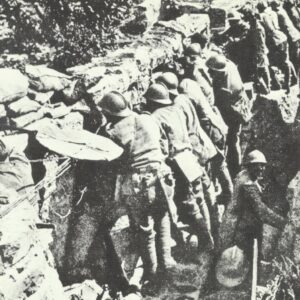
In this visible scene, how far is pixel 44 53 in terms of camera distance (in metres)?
12.7

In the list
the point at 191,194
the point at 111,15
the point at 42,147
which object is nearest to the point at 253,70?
the point at 111,15

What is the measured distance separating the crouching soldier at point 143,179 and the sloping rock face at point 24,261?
1.98 metres

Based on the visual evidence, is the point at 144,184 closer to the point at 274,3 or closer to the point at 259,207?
the point at 259,207

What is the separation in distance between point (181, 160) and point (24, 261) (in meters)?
3.70

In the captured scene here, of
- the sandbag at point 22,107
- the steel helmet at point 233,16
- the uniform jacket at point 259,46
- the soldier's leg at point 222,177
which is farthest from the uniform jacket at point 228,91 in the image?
the sandbag at point 22,107

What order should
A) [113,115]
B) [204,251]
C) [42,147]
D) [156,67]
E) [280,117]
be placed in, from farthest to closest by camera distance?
[280,117] < [156,67] < [204,251] < [113,115] < [42,147]

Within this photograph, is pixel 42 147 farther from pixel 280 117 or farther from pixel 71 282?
pixel 280 117

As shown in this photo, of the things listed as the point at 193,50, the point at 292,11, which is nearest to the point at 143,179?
the point at 193,50

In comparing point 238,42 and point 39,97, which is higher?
point 238,42

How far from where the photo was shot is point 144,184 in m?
7.00

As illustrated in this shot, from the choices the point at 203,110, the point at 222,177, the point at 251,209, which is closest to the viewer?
the point at 251,209

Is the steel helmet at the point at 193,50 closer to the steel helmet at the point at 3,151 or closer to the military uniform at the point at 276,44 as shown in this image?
the military uniform at the point at 276,44

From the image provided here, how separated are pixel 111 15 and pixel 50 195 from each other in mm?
7541

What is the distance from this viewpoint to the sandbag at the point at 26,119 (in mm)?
6008
